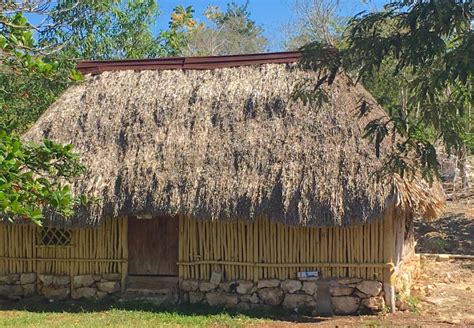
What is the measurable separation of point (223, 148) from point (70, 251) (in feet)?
11.0

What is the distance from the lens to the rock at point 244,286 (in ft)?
31.9

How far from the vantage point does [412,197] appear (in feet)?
29.3

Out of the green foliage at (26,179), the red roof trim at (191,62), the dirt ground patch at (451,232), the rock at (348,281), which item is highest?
the red roof trim at (191,62)

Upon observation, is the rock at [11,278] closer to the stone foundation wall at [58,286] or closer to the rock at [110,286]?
the stone foundation wall at [58,286]

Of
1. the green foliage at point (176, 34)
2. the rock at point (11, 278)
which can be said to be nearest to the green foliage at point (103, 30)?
the green foliage at point (176, 34)

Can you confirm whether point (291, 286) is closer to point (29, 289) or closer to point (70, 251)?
point (70, 251)

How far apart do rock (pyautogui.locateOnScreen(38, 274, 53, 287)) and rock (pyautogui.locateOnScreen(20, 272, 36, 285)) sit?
0.16 meters

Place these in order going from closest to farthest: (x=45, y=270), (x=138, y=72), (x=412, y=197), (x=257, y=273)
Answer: (x=412, y=197), (x=257, y=273), (x=45, y=270), (x=138, y=72)

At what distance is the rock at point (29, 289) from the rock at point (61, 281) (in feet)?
1.57

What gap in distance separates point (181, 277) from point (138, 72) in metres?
4.26

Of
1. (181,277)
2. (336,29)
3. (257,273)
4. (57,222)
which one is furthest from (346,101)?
(336,29)

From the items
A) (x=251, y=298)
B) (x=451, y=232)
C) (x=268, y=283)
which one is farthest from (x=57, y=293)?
(x=451, y=232)

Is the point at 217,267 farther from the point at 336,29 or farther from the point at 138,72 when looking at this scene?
the point at 336,29

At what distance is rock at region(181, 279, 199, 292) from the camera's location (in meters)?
9.98
